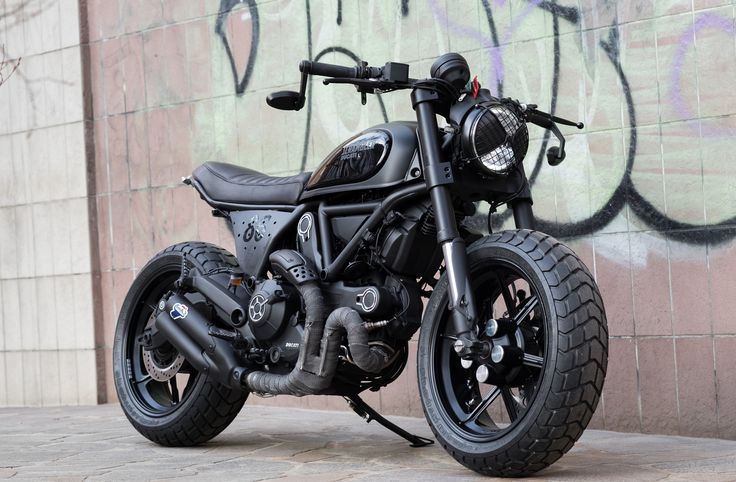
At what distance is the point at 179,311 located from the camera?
17.1 feet

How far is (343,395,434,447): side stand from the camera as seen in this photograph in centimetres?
474

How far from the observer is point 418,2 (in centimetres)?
632

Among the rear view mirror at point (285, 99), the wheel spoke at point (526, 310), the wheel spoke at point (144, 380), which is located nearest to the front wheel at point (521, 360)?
the wheel spoke at point (526, 310)

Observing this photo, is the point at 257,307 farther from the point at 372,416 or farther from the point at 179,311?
the point at 372,416

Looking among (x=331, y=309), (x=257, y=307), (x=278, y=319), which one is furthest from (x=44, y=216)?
(x=331, y=309)

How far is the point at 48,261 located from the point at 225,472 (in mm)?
4086

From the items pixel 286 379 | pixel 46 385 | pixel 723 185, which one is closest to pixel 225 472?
pixel 286 379

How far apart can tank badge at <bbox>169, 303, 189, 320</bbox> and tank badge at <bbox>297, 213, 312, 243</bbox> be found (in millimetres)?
718

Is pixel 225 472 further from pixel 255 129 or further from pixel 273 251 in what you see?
pixel 255 129

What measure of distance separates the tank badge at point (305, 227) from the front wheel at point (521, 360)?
0.79m

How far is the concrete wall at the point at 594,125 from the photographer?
5.20 m

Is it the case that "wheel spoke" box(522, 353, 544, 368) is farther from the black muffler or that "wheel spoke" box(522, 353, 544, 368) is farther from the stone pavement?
the black muffler

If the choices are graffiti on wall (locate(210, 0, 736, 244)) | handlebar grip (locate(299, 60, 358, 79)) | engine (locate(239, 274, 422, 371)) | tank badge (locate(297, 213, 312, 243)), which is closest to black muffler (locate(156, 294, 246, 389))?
engine (locate(239, 274, 422, 371))

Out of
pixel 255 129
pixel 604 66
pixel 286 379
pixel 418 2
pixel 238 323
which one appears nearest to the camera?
pixel 286 379
